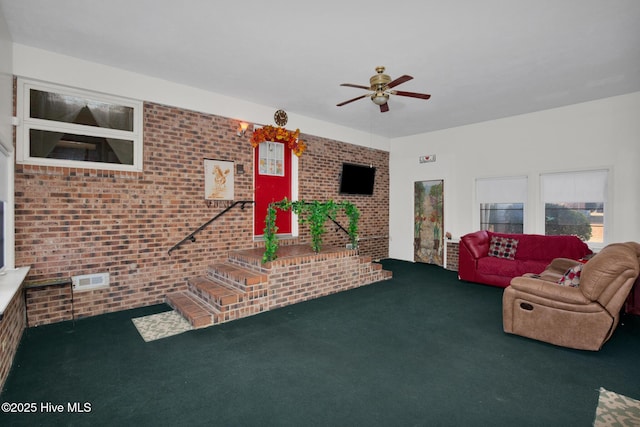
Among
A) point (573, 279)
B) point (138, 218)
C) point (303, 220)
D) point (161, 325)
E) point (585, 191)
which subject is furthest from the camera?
point (585, 191)

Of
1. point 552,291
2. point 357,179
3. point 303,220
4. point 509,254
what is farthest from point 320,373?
point 357,179

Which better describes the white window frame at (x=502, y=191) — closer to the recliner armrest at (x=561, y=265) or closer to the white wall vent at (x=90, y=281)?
the recliner armrest at (x=561, y=265)

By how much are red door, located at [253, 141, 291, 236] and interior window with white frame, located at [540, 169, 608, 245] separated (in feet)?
16.4

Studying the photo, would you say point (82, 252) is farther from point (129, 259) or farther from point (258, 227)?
point (258, 227)

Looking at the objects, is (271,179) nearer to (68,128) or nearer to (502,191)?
(68,128)

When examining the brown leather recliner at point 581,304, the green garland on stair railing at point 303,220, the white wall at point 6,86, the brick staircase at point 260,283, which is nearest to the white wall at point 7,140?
the white wall at point 6,86

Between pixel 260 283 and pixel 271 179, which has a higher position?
pixel 271 179

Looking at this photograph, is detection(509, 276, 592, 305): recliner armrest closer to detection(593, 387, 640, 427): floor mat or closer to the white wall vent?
detection(593, 387, 640, 427): floor mat

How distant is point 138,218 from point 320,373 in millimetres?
3337

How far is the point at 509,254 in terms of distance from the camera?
5695 millimetres

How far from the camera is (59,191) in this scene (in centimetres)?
376

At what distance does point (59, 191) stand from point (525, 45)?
5854mm

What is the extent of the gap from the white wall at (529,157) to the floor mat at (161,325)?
5764 millimetres

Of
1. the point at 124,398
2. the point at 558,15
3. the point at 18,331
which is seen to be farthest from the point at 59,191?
the point at 558,15
